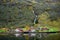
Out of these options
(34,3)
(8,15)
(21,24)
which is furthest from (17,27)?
(34,3)

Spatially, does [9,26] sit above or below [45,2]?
below

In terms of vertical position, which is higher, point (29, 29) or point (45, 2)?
point (45, 2)

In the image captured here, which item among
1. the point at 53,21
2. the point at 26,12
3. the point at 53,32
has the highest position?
the point at 26,12

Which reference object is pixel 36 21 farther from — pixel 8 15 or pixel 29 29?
pixel 8 15

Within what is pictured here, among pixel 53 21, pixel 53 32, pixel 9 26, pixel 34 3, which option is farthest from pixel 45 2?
pixel 9 26

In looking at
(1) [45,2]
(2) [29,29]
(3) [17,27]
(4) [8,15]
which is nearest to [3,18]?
(4) [8,15]

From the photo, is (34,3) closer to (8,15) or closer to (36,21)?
(36,21)

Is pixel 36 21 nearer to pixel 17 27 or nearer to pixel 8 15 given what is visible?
pixel 17 27
